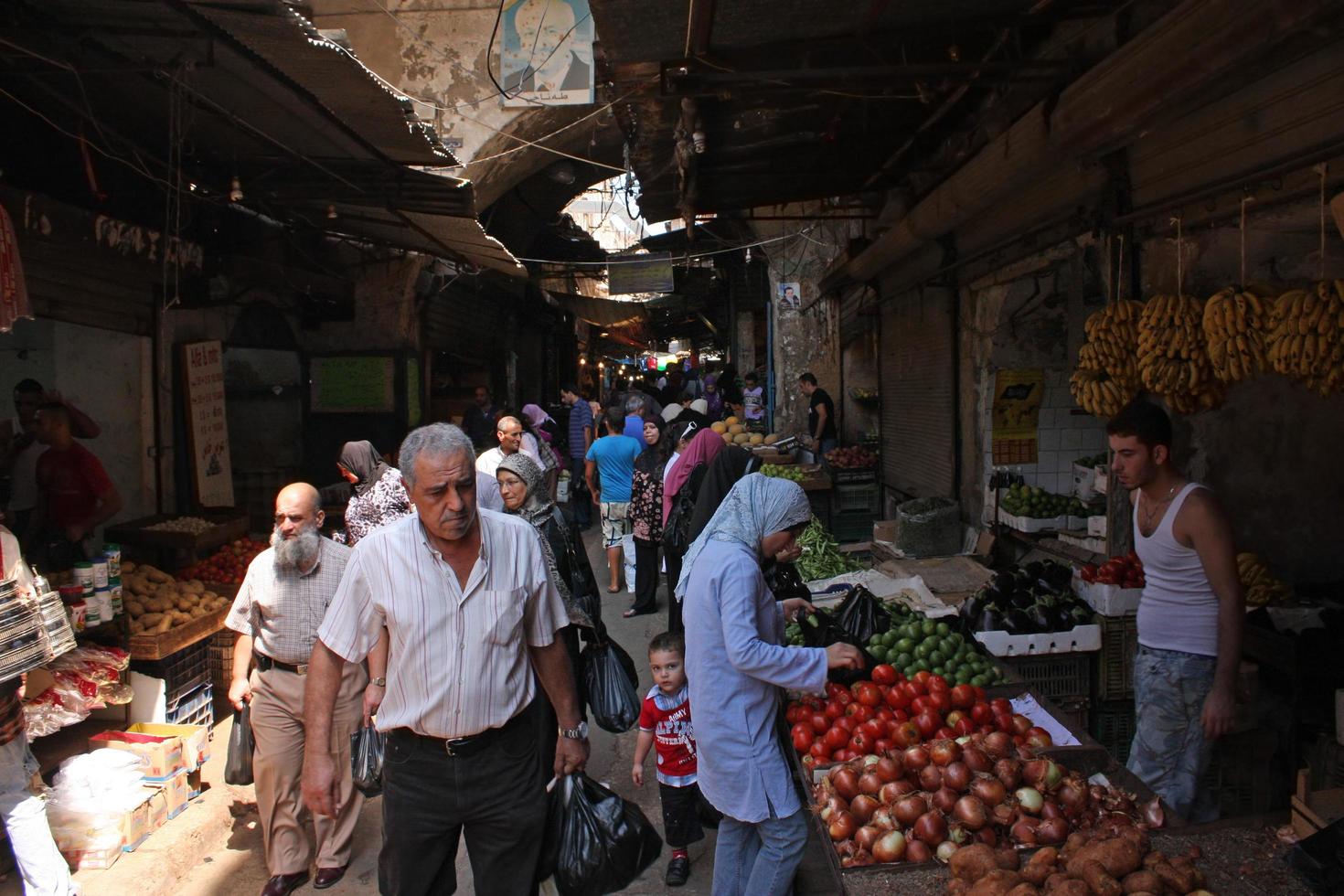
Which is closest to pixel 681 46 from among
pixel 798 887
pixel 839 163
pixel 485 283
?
pixel 839 163

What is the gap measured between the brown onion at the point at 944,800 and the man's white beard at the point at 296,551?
2951 millimetres

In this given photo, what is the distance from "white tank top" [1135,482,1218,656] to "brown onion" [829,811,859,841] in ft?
5.53

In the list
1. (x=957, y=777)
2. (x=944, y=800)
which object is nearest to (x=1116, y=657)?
(x=957, y=777)

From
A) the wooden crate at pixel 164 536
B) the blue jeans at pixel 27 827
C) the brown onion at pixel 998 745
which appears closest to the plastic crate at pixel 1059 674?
the brown onion at pixel 998 745

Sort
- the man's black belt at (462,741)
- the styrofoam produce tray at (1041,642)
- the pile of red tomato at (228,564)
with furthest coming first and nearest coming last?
1. the pile of red tomato at (228,564)
2. the styrofoam produce tray at (1041,642)
3. the man's black belt at (462,741)

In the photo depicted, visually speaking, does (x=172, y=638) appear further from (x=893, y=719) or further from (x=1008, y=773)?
(x=1008, y=773)

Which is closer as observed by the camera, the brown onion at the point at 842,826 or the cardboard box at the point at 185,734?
the brown onion at the point at 842,826

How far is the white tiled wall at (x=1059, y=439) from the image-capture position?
24.2 feet

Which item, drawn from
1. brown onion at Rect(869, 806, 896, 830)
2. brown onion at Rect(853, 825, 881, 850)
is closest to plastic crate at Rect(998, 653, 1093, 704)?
brown onion at Rect(869, 806, 896, 830)

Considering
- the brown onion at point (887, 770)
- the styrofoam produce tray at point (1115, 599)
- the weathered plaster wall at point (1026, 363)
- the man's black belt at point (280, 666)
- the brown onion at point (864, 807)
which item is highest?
the weathered plaster wall at point (1026, 363)

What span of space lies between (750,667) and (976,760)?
0.92 meters

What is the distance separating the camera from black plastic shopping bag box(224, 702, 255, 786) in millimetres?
4280

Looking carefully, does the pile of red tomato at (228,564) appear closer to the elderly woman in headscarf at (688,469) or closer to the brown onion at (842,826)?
the elderly woman in headscarf at (688,469)

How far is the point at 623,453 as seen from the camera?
9219 millimetres
